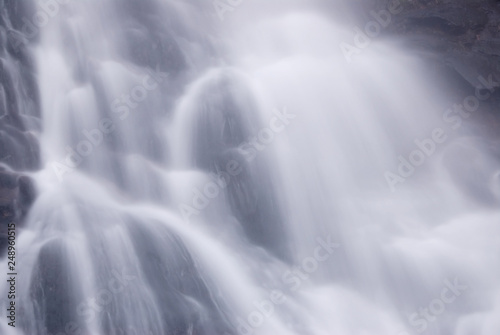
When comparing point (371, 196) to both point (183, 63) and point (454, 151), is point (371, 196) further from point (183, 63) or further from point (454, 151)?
point (183, 63)

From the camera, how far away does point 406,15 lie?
1410cm

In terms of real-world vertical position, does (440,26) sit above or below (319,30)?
below

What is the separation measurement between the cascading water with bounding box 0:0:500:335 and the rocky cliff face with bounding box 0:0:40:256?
221 millimetres

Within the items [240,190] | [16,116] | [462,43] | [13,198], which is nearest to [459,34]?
[462,43]

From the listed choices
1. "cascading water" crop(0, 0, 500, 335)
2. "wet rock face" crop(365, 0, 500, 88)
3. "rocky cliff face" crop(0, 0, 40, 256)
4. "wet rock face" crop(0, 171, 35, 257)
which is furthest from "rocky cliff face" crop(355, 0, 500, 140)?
"wet rock face" crop(0, 171, 35, 257)

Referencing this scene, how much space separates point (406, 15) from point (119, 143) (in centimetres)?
752

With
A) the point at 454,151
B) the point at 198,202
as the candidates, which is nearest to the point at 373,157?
the point at 454,151

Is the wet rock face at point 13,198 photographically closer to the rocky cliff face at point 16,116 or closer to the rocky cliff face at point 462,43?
the rocky cliff face at point 16,116

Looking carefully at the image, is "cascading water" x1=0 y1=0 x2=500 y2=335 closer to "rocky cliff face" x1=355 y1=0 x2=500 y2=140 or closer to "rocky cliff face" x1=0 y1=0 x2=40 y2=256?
"rocky cliff face" x1=0 y1=0 x2=40 y2=256

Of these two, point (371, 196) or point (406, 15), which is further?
point (406, 15)

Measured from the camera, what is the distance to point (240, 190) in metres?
10.6

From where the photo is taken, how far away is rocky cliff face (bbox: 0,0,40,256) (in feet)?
28.5

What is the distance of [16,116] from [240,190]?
404cm

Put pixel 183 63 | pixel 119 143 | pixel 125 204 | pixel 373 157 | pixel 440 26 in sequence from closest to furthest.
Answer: pixel 125 204, pixel 119 143, pixel 373 157, pixel 183 63, pixel 440 26
